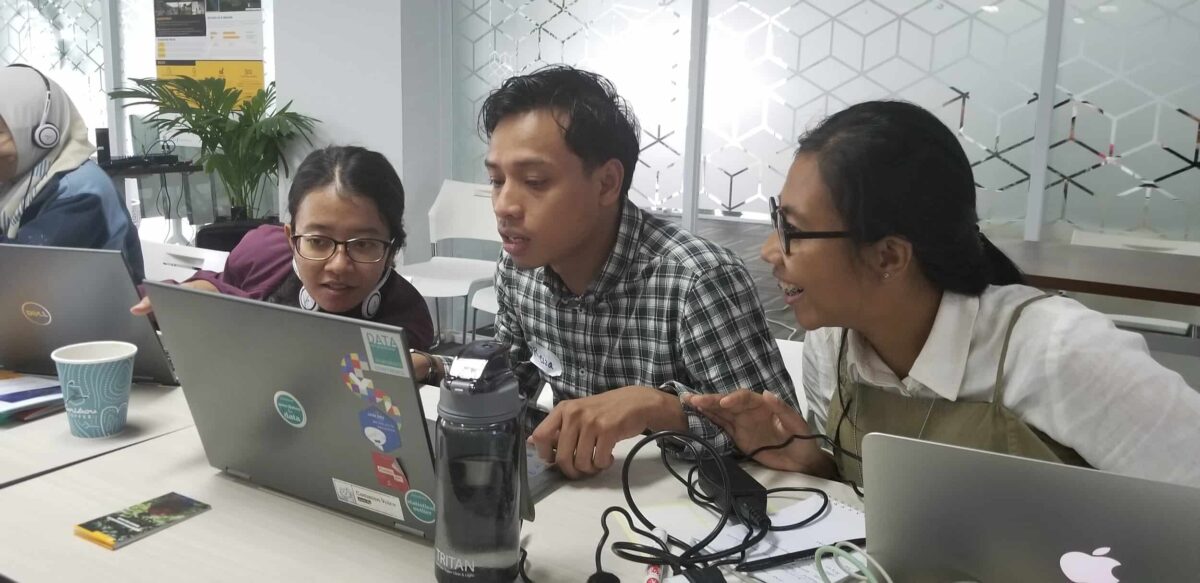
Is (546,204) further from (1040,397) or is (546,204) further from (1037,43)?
(1037,43)

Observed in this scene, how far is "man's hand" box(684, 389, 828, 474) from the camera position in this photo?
4.06 feet

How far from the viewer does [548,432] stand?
1.19 metres

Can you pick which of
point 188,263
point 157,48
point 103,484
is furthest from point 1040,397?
point 157,48

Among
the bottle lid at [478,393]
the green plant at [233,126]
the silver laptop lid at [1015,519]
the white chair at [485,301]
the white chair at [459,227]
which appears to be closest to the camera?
the silver laptop lid at [1015,519]

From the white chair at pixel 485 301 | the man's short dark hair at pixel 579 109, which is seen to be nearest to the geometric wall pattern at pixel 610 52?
the white chair at pixel 485 301

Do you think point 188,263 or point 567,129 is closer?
point 567,129

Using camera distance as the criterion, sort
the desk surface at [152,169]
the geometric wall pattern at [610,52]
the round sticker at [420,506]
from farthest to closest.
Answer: the desk surface at [152,169] < the geometric wall pattern at [610,52] < the round sticker at [420,506]

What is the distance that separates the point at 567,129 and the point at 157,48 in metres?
4.69

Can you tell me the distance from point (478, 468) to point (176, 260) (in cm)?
186

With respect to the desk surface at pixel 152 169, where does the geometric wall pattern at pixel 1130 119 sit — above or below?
above

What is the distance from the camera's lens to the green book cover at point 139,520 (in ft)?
3.15

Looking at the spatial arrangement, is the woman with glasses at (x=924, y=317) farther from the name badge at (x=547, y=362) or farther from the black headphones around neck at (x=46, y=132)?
the black headphones around neck at (x=46, y=132)

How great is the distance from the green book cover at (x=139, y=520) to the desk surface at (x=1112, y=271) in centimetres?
187

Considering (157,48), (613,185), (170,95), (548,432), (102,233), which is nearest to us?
(548,432)
